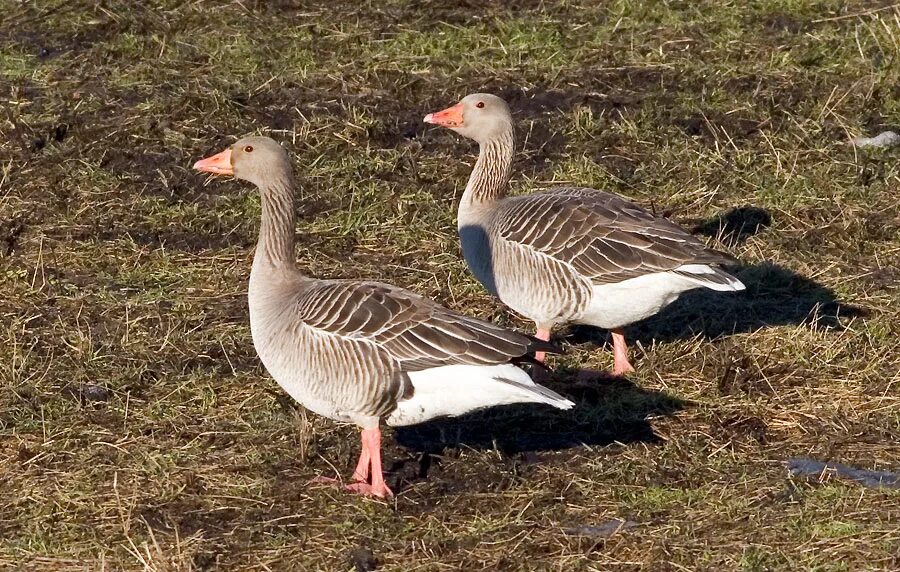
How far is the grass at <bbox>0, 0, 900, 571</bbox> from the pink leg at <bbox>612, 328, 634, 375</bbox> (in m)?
0.11

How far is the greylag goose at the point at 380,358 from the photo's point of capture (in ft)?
20.1

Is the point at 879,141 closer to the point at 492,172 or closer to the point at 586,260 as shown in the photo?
the point at 492,172

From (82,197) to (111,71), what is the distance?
7.14 feet

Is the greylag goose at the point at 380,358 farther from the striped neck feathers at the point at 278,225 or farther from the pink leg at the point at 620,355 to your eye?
the pink leg at the point at 620,355

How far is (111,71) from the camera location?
11500 mm

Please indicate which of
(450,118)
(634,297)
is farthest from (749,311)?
(450,118)

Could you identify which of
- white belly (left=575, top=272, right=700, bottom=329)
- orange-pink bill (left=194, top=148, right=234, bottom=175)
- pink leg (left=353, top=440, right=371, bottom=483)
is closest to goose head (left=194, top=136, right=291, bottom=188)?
orange-pink bill (left=194, top=148, right=234, bottom=175)

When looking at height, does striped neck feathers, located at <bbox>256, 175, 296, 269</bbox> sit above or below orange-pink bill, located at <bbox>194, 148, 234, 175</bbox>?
below

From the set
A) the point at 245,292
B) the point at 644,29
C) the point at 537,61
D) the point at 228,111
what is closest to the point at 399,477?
the point at 245,292

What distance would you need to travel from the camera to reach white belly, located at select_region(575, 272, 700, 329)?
7.33 meters

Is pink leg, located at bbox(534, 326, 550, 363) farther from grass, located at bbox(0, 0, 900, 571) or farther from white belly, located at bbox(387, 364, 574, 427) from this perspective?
white belly, located at bbox(387, 364, 574, 427)

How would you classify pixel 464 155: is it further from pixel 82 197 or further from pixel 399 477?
pixel 399 477

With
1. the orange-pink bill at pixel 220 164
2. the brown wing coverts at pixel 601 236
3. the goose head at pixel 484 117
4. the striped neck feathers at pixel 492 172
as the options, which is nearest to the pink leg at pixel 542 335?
the brown wing coverts at pixel 601 236

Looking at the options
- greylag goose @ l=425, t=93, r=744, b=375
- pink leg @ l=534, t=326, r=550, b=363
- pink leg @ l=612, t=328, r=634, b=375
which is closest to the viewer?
greylag goose @ l=425, t=93, r=744, b=375
